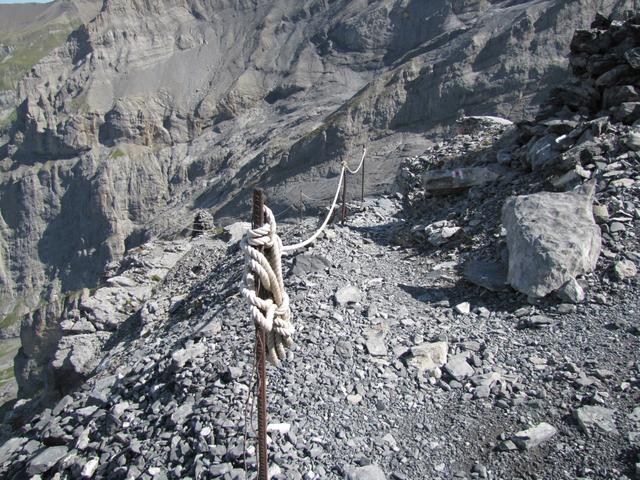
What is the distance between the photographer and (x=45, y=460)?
728 centimetres

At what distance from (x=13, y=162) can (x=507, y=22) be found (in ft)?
289

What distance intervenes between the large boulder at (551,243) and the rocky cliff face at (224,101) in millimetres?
39997

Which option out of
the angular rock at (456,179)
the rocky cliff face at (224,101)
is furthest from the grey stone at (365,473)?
the rocky cliff face at (224,101)

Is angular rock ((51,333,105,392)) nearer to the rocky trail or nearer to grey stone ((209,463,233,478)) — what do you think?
the rocky trail

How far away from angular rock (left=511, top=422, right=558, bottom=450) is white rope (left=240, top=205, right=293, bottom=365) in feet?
10.2

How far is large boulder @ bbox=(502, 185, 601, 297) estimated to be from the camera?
25.8ft

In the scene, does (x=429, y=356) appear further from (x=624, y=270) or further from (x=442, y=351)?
(x=624, y=270)

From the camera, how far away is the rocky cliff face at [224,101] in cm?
5381

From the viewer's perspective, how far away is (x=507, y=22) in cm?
5675

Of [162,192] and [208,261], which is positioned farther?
[162,192]

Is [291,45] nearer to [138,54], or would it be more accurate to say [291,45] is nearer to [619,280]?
[138,54]

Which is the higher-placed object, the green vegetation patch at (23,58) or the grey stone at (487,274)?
the green vegetation patch at (23,58)

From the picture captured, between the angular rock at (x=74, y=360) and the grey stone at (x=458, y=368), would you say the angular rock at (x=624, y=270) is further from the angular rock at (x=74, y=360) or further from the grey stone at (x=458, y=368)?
the angular rock at (x=74, y=360)

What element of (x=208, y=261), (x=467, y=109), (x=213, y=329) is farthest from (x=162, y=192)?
(x=213, y=329)
